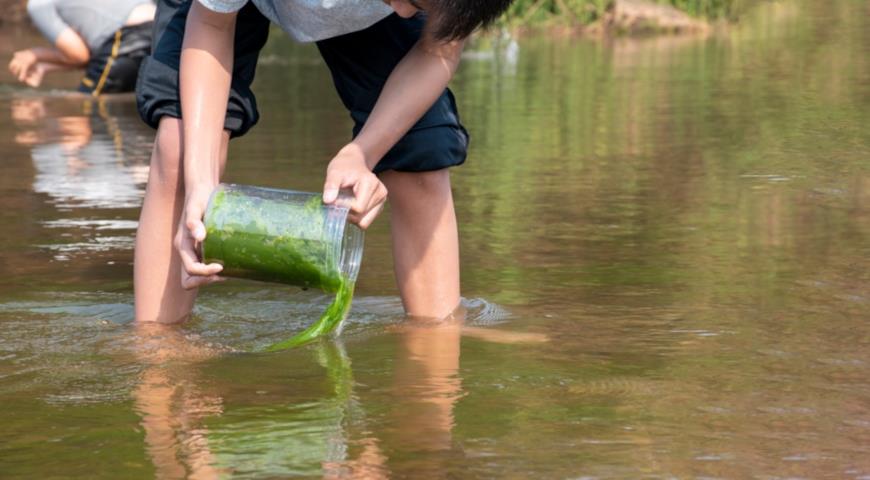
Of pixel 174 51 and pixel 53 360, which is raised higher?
pixel 174 51

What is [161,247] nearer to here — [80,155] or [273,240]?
[273,240]

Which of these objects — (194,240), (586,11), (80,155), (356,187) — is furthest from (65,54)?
(586,11)

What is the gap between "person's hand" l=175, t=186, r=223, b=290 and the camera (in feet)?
10.6

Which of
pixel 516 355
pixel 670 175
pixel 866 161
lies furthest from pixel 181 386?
pixel 866 161

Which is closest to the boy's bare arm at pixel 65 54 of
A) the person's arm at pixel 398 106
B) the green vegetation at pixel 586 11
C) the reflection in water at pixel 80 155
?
the reflection in water at pixel 80 155

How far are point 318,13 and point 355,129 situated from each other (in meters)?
0.39

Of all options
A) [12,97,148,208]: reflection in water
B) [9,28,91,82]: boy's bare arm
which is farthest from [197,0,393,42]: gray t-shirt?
[9,28,91,82]: boy's bare arm

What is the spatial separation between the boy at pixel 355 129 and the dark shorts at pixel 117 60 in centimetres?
523

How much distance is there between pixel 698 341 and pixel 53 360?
4.20ft

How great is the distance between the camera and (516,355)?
3252mm

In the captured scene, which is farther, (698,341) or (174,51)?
(174,51)

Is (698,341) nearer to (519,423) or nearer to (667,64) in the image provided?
(519,423)

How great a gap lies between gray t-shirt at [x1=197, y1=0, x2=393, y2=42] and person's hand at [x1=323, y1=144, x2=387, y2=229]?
28 cm

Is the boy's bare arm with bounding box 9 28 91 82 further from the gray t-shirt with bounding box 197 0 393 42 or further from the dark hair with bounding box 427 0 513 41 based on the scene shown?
the dark hair with bounding box 427 0 513 41
